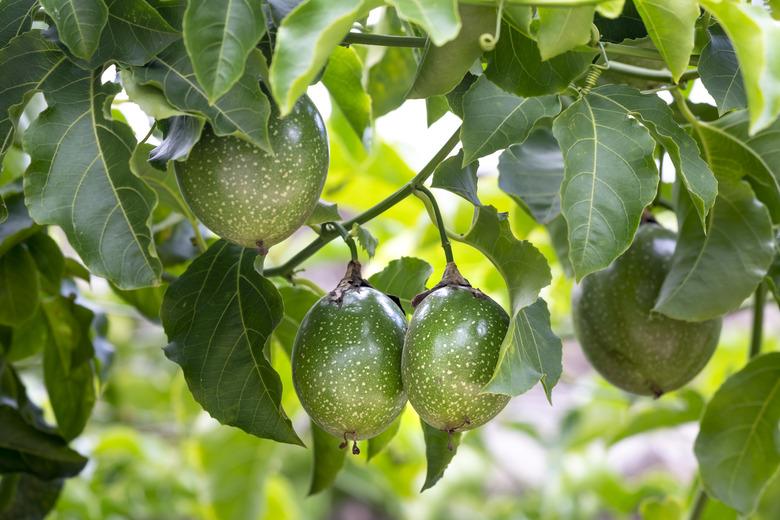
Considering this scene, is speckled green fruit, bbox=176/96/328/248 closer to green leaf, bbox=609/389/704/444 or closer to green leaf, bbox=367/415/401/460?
green leaf, bbox=367/415/401/460

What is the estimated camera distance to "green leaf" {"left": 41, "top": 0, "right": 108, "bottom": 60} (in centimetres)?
65

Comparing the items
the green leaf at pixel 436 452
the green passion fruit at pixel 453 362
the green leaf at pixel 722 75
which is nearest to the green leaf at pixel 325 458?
the green leaf at pixel 436 452

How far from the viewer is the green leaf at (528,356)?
661 mm

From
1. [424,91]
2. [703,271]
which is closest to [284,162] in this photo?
[424,91]

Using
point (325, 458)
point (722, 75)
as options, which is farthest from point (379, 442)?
point (722, 75)

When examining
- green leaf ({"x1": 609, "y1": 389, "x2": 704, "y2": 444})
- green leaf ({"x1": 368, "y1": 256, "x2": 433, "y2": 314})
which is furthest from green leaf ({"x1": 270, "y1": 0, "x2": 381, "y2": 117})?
green leaf ({"x1": 609, "y1": 389, "x2": 704, "y2": 444})

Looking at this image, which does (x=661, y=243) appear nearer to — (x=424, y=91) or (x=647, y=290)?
(x=647, y=290)

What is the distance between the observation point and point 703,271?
899 millimetres

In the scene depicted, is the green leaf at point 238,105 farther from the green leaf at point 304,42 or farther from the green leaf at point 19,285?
the green leaf at point 19,285

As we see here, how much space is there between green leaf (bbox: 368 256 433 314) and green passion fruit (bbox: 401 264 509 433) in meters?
0.14

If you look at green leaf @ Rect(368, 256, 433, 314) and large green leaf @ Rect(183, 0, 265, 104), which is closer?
large green leaf @ Rect(183, 0, 265, 104)

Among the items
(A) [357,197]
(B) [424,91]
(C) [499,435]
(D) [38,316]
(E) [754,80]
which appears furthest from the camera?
(C) [499,435]

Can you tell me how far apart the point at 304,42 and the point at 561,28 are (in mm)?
182

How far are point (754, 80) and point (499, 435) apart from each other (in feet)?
8.99
